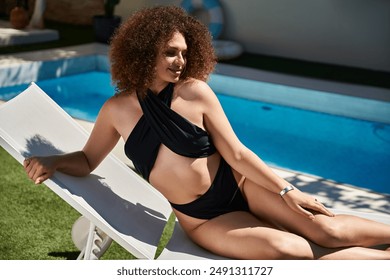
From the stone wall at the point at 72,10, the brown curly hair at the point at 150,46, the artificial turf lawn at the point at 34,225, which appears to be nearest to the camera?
the brown curly hair at the point at 150,46

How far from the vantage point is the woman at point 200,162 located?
237 centimetres

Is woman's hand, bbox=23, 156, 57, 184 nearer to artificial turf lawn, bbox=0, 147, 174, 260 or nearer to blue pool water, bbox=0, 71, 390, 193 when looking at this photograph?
artificial turf lawn, bbox=0, 147, 174, 260

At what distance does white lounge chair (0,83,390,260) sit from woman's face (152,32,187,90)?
1.86 ft

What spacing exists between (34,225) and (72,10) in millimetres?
9885

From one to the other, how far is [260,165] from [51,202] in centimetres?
208

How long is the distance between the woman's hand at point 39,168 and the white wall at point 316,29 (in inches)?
299

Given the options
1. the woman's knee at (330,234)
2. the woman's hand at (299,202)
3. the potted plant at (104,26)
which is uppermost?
the woman's hand at (299,202)

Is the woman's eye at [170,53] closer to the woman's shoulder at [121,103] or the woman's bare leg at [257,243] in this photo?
the woman's shoulder at [121,103]

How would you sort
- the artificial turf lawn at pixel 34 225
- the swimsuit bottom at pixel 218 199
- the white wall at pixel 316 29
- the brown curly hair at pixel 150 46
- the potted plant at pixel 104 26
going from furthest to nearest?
the potted plant at pixel 104 26 < the white wall at pixel 316 29 < the artificial turf lawn at pixel 34 225 < the swimsuit bottom at pixel 218 199 < the brown curly hair at pixel 150 46

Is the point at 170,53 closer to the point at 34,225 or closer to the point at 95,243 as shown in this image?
the point at 95,243

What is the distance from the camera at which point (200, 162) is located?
8.02ft

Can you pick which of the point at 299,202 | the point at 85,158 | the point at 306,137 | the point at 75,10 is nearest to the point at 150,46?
the point at 85,158

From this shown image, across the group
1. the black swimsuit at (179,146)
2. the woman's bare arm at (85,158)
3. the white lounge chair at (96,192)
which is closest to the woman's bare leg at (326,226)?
the black swimsuit at (179,146)

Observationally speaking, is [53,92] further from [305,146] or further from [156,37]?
[156,37]
